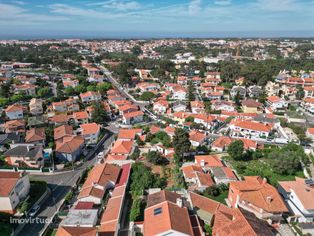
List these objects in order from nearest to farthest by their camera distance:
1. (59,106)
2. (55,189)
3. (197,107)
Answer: (55,189) → (59,106) → (197,107)

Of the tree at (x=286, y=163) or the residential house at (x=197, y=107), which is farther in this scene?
the residential house at (x=197, y=107)

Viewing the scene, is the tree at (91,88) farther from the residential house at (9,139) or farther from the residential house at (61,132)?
the residential house at (9,139)

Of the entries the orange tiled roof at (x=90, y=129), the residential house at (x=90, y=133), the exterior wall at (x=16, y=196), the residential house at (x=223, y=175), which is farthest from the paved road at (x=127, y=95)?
the exterior wall at (x=16, y=196)

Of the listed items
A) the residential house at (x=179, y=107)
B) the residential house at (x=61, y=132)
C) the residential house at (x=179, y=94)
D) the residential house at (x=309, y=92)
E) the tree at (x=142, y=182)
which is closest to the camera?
the tree at (x=142, y=182)

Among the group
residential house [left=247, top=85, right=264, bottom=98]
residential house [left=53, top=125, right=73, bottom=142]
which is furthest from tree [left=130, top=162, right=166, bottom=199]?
residential house [left=247, top=85, right=264, bottom=98]

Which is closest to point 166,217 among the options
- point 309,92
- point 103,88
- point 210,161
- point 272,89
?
point 210,161

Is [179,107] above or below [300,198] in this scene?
above

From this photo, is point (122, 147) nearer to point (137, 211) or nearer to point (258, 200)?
point (137, 211)
